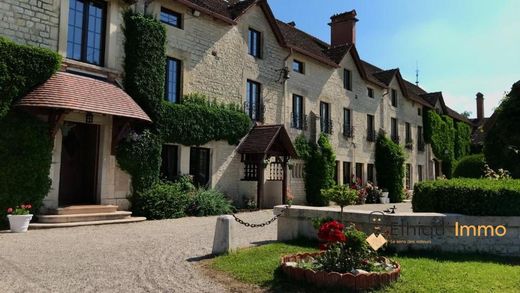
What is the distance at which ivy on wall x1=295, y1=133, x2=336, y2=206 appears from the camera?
69.5 feet

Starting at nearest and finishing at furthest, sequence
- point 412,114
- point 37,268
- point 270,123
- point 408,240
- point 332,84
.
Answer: point 37,268 → point 408,240 → point 270,123 → point 332,84 → point 412,114

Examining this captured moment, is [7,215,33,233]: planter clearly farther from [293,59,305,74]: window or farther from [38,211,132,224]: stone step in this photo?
[293,59,305,74]: window

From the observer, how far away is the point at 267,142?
17.2m

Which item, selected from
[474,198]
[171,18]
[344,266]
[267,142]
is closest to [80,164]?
[171,18]

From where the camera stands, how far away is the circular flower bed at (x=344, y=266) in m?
5.61

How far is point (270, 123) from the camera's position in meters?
19.6

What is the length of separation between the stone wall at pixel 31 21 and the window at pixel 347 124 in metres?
16.5

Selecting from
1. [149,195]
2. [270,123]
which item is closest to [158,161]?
[149,195]

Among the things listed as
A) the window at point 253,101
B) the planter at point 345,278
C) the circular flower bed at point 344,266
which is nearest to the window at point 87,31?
the window at point 253,101

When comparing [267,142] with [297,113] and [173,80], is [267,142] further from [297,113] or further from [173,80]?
[297,113]

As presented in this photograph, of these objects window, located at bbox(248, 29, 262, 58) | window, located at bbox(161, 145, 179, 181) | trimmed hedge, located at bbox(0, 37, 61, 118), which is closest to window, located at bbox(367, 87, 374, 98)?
window, located at bbox(248, 29, 262, 58)

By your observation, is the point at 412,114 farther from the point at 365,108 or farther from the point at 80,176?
the point at 80,176

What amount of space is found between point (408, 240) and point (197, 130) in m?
9.58

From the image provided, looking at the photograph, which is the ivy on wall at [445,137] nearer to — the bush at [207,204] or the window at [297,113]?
the window at [297,113]
